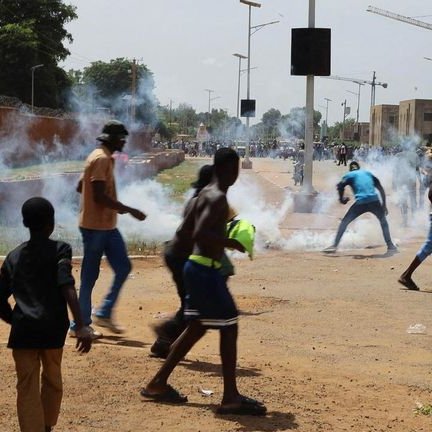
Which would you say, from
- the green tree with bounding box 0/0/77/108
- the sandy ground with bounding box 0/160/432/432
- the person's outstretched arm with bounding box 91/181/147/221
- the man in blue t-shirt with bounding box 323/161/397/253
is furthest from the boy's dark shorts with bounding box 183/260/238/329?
the green tree with bounding box 0/0/77/108

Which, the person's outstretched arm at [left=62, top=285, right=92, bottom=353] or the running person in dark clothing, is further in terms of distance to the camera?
the running person in dark clothing

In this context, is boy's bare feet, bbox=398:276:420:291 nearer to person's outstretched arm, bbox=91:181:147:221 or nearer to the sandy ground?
A: the sandy ground

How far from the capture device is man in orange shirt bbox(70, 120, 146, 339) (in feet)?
21.7

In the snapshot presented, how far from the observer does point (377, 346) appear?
273 inches

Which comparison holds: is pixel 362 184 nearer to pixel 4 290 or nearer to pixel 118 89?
pixel 4 290

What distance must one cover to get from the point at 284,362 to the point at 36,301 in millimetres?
2647

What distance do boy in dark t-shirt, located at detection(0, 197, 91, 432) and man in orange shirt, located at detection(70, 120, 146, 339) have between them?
2299mm

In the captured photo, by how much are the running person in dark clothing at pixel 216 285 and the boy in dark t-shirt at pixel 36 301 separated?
2.90 feet

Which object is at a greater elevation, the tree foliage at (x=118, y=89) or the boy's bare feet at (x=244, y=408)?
the tree foliage at (x=118, y=89)

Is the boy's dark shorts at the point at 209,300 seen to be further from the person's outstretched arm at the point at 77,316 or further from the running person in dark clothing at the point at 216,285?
the person's outstretched arm at the point at 77,316

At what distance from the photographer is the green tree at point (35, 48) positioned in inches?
2224

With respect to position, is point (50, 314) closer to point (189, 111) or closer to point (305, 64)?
point (305, 64)

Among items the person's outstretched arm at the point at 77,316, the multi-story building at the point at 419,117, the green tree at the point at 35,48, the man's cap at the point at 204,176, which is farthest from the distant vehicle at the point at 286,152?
the person's outstretched arm at the point at 77,316

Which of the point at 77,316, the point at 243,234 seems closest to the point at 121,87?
the point at 243,234
